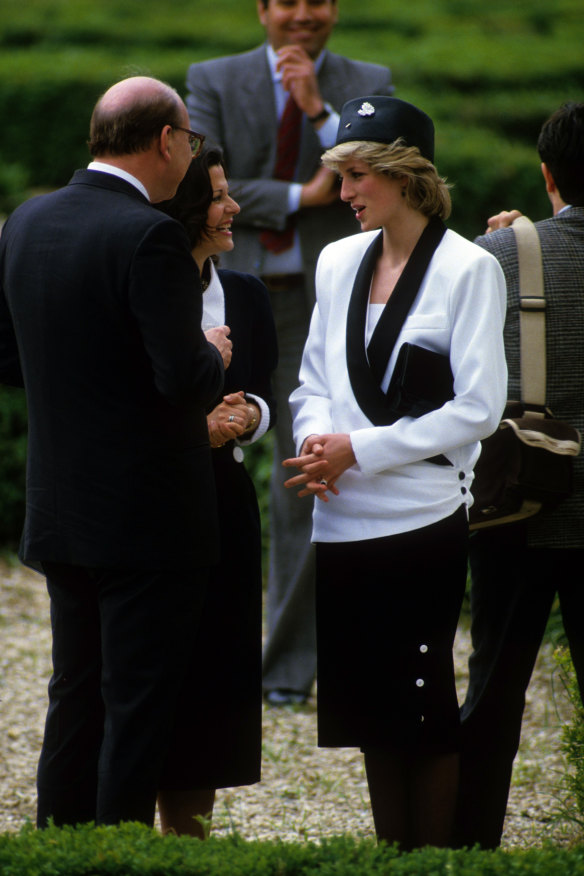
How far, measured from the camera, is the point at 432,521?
3113 mm

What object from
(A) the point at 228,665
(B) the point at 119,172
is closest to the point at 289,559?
(A) the point at 228,665

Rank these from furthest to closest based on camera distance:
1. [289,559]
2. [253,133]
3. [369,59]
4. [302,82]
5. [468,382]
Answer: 1. [369,59]
2. [289,559]
3. [253,133]
4. [302,82]
5. [468,382]

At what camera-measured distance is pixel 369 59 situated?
40.7ft

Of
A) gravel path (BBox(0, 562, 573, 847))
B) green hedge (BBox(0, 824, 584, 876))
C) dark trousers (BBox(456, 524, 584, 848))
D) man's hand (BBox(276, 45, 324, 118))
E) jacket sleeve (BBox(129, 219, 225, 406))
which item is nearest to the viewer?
green hedge (BBox(0, 824, 584, 876))

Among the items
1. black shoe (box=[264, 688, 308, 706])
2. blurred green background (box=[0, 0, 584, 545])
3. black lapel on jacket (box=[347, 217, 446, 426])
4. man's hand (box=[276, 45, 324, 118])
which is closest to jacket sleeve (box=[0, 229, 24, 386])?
black lapel on jacket (box=[347, 217, 446, 426])

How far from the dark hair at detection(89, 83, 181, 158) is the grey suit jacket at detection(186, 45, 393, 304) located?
1984 mm

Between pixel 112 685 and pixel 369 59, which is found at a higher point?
pixel 369 59

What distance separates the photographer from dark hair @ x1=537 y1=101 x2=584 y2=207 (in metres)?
3.31

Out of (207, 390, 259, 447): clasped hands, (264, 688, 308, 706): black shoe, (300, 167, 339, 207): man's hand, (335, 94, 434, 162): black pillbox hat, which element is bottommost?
(264, 688, 308, 706): black shoe

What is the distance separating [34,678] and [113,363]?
304cm

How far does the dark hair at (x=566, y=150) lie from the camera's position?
3.31 metres

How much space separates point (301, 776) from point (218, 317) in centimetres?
195

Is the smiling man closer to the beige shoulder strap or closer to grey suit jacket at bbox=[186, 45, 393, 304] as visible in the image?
grey suit jacket at bbox=[186, 45, 393, 304]

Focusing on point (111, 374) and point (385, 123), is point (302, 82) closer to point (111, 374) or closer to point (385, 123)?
point (385, 123)
